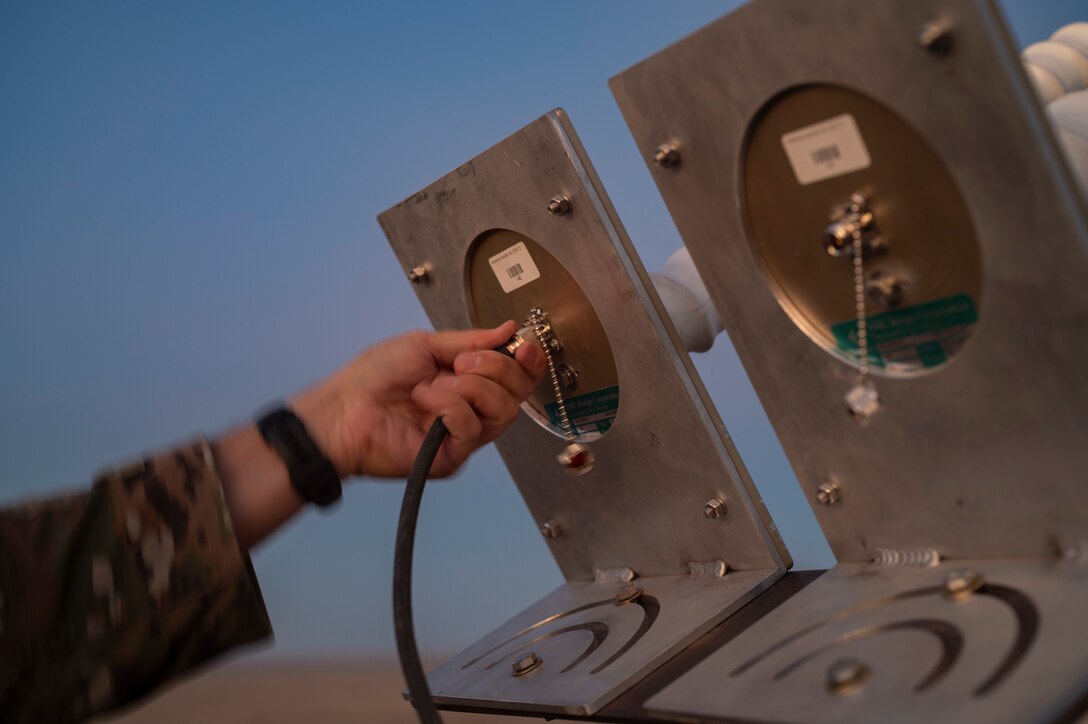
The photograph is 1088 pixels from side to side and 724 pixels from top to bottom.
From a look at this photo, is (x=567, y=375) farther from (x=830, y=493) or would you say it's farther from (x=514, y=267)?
(x=830, y=493)

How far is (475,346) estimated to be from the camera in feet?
2.94

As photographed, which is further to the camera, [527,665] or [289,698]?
[289,698]

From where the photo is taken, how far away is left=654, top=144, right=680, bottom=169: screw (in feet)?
2.32

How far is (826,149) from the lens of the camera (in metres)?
0.62

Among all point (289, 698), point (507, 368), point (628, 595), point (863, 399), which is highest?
point (507, 368)

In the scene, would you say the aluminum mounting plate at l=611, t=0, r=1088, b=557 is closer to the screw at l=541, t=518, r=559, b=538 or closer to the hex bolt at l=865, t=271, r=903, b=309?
the hex bolt at l=865, t=271, r=903, b=309

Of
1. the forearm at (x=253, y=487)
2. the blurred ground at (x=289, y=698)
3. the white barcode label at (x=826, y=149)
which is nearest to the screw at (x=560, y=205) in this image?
the white barcode label at (x=826, y=149)

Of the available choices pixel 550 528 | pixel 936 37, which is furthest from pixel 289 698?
pixel 936 37

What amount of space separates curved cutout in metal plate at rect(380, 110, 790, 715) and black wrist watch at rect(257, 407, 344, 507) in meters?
0.19

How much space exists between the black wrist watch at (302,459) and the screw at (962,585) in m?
→ 0.51

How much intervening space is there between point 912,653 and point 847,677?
0.04 metres

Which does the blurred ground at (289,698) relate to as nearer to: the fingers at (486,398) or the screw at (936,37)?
the fingers at (486,398)

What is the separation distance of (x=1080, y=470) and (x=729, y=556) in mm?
327

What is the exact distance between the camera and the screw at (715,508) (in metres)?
0.83
